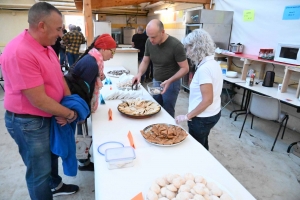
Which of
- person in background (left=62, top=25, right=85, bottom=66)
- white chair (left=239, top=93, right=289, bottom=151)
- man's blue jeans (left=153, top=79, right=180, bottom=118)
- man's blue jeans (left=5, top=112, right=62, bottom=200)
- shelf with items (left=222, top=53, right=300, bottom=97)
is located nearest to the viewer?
man's blue jeans (left=5, top=112, right=62, bottom=200)

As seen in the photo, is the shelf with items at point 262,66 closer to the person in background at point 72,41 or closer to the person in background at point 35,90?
the person in background at point 35,90

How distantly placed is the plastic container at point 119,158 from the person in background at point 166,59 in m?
1.06

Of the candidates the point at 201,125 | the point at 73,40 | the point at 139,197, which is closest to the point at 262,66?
the point at 201,125

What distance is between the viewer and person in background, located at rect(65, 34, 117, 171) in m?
1.41

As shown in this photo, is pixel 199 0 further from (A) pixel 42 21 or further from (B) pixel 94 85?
(A) pixel 42 21

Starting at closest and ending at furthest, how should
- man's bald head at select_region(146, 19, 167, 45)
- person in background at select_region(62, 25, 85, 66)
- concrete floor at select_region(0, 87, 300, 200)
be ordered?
concrete floor at select_region(0, 87, 300, 200) < man's bald head at select_region(146, 19, 167, 45) < person in background at select_region(62, 25, 85, 66)

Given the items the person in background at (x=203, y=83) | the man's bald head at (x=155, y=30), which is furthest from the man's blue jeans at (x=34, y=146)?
the man's bald head at (x=155, y=30)

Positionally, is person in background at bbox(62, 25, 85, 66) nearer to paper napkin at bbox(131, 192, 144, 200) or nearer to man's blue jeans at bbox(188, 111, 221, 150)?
man's blue jeans at bbox(188, 111, 221, 150)

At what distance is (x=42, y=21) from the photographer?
40.3 inches

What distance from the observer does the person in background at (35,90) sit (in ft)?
3.18

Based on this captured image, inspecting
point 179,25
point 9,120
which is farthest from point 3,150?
point 179,25

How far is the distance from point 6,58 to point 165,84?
1.31 metres

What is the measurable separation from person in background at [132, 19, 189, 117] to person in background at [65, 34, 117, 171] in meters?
0.62

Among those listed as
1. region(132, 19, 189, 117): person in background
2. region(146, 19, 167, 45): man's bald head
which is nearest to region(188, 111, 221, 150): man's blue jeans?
region(132, 19, 189, 117): person in background
